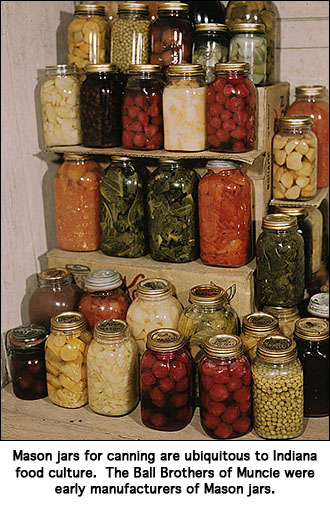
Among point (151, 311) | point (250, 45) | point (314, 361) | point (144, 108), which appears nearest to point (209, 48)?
point (250, 45)

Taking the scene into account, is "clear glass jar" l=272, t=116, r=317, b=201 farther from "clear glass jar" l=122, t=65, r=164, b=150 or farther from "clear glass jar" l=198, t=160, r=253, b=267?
"clear glass jar" l=122, t=65, r=164, b=150

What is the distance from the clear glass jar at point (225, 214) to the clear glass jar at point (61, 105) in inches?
15.0

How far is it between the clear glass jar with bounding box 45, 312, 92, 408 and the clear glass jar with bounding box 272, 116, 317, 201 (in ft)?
1.99

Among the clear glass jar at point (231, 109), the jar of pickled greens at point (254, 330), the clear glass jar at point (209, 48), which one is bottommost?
the jar of pickled greens at point (254, 330)

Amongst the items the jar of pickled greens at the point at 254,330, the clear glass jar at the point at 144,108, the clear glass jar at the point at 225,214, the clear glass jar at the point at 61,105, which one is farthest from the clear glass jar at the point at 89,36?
the jar of pickled greens at the point at 254,330

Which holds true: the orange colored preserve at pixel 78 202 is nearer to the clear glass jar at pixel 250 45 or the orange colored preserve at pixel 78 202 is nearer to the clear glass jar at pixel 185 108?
the clear glass jar at pixel 185 108

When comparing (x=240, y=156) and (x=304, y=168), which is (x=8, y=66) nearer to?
(x=240, y=156)

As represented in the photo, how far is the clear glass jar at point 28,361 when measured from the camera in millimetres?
1462

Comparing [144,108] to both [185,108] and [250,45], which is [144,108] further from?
[250,45]

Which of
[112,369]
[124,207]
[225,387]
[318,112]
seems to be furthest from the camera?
[318,112]

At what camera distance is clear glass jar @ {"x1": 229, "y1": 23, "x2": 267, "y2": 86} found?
58.6 inches

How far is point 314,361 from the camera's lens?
4.41 ft

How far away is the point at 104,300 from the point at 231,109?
53 centimetres

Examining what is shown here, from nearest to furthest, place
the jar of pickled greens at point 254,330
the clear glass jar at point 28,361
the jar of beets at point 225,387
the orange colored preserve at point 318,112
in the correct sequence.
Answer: the jar of beets at point 225,387
the jar of pickled greens at point 254,330
the clear glass jar at point 28,361
the orange colored preserve at point 318,112
